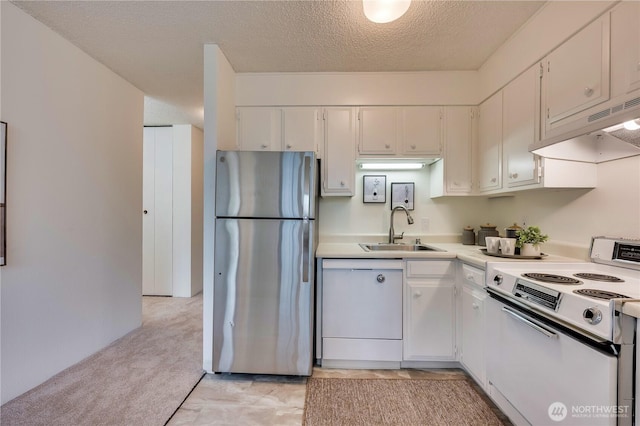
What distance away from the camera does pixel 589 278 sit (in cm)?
131

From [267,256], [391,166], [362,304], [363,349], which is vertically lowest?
[363,349]

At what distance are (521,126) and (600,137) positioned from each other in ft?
1.57

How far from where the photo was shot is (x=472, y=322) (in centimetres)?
185

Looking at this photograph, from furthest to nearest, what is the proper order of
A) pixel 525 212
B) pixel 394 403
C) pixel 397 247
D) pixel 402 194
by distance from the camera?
pixel 402 194, pixel 397 247, pixel 525 212, pixel 394 403

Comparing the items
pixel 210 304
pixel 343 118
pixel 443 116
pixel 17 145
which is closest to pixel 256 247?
pixel 210 304

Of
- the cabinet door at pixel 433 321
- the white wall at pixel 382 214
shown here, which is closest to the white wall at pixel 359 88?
the white wall at pixel 382 214

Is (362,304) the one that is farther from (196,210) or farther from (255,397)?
(196,210)

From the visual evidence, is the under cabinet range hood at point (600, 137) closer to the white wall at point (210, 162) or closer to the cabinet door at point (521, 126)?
the cabinet door at point (521, 126)

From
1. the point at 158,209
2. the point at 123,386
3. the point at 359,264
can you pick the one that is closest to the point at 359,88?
the point at 359,264

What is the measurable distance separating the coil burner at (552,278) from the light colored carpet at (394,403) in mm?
931

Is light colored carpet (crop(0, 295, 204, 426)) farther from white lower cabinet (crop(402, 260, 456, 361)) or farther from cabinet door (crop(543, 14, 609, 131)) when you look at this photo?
cabinet door (crop(543, 14, 609, 131))

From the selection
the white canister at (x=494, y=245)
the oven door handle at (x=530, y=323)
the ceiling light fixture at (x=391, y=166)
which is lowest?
the oven door handle at (x=530, y=323)

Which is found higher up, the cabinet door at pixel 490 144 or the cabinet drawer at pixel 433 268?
the cabinet door at pixel 490 144

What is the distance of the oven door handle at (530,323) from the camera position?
3.74 feet
